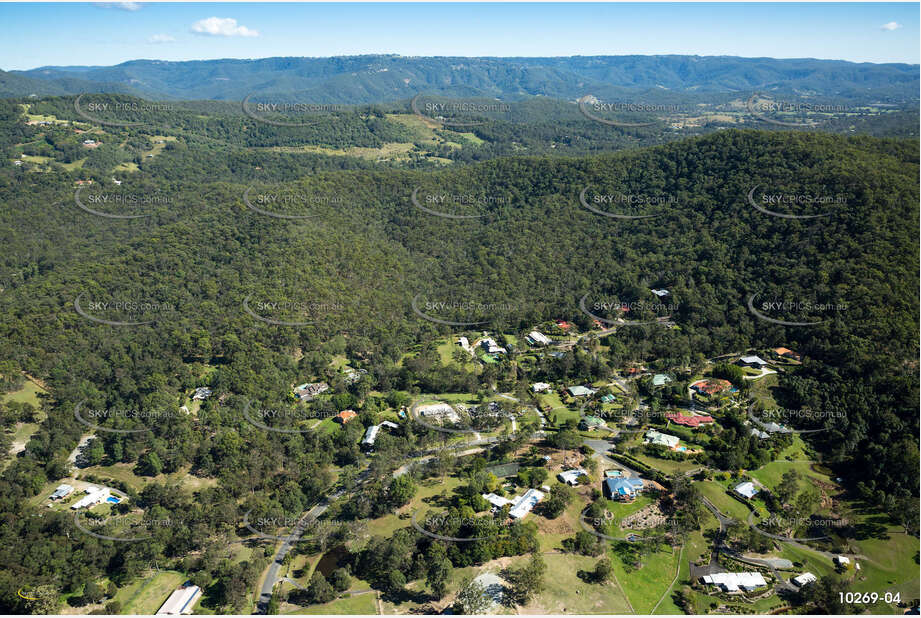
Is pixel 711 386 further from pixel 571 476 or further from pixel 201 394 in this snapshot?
pixel 201 394

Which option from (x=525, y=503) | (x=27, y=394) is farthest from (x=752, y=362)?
(x=27, y=394)

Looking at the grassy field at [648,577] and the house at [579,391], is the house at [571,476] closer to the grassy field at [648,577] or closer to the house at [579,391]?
the grassy field at [648,577]

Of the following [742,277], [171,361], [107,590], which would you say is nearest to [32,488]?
[107,590]

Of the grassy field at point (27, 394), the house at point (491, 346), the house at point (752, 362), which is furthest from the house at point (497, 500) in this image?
the grassy field at point (27, 394)

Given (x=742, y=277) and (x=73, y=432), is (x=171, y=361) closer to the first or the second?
(x=73, y=432)

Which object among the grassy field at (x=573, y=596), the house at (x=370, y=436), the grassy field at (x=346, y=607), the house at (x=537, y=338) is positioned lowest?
the grassy field at (x=346, y=607)

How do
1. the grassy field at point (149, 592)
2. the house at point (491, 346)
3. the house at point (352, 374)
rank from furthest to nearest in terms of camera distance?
the house at point (491, 346) → the house at point (352, 374) → the grassy field at point (149, 592)
